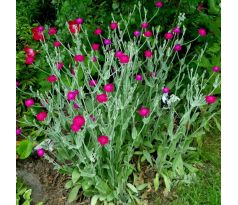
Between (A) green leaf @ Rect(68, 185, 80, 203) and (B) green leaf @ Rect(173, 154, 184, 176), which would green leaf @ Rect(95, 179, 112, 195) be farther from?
Answer: (B) green leaf @ Rect(173, 154, 184, 176)

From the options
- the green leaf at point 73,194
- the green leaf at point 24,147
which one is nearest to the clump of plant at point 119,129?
the green leaf at point 73,194

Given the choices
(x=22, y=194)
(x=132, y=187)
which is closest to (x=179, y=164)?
(x=132, y=187)

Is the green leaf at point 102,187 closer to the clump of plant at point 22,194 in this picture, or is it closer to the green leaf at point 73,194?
the green leaf at point 73,194

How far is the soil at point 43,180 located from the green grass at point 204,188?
1.68ft

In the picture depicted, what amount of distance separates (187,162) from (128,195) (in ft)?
1.43

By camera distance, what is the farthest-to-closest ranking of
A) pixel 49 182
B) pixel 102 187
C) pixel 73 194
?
pixel 49 182 < pixel 73 194 < pixel 102 187

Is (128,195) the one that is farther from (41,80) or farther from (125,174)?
(41,80)

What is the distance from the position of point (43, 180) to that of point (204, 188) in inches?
34.7

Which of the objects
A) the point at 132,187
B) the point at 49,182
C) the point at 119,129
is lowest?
the point at 49,182

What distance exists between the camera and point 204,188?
2480 mm

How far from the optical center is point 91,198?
241 cm

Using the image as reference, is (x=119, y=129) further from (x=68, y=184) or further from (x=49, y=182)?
(x=49, y=182)

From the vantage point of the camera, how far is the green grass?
7.90 feet

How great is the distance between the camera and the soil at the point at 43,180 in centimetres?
246
